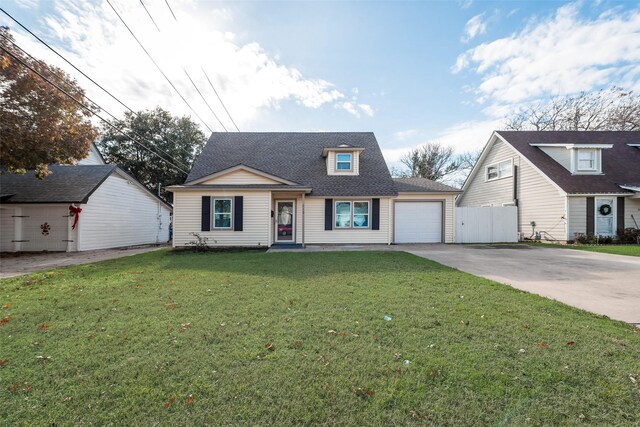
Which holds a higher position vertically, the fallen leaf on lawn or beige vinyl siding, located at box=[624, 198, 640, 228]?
beige vinyl siding, located at box=[624, 198, 640, 228]

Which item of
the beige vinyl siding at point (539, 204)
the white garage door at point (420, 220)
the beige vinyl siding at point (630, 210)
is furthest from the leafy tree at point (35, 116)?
the beige vinyl siding at point (630, 210)

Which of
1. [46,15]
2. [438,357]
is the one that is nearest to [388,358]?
[438,357]

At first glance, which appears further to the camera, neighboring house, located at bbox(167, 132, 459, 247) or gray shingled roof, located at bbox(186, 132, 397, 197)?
gray shingled roof, located at bbox(186, 132, 397, 197)

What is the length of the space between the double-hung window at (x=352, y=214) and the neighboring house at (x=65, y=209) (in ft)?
40.4

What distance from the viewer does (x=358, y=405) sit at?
220 centimetres

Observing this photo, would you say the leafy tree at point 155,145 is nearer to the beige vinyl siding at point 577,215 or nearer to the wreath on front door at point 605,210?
the beige vinyl siding at point 577,215

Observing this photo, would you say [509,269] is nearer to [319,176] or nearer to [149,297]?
[149,297]

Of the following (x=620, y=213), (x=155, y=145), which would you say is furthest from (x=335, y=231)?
(x=155, y=145)

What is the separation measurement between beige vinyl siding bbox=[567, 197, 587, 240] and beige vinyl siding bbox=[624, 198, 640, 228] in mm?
2356

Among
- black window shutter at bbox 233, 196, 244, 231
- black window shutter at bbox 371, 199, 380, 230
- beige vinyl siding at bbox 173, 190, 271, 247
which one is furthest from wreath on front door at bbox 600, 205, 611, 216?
black window shutter at bbox 233, 196, 244, 231

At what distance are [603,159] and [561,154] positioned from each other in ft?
8.84

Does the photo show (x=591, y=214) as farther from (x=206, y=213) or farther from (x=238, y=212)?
(x=206, y=213)

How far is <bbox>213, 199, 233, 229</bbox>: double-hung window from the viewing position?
1304 centimetres

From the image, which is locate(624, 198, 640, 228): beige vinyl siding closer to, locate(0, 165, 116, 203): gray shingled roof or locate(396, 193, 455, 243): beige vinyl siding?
locate(396, 193, 455, 243): beige vinyl siding
